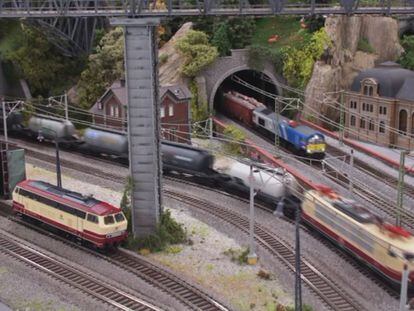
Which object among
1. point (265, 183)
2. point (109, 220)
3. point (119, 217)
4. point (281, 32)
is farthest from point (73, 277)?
point (281, 32)

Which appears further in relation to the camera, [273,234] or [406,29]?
[406,29]

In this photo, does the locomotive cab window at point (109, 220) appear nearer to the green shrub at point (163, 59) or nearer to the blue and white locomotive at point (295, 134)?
A: the blue and white locomotive at point (295, 134)

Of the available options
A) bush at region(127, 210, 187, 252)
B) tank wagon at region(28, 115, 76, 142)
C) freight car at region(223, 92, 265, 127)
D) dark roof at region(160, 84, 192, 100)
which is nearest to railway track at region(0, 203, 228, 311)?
bush at region(127, 210, 187, 252)

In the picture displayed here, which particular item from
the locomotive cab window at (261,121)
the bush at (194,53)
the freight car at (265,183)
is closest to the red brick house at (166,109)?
the bush at (194,53)

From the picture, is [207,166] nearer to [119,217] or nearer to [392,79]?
[119,217]

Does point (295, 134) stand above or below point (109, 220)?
above

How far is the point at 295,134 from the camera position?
46500mm

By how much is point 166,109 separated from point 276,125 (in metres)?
9.24

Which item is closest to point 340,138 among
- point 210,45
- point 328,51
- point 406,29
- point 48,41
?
point 328,51

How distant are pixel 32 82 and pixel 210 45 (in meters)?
19.9

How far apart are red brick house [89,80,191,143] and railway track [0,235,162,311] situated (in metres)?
19.3

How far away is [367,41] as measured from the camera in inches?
2318

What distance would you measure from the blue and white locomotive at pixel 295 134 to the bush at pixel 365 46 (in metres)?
12.9

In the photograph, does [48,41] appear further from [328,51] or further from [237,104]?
[328,51]
